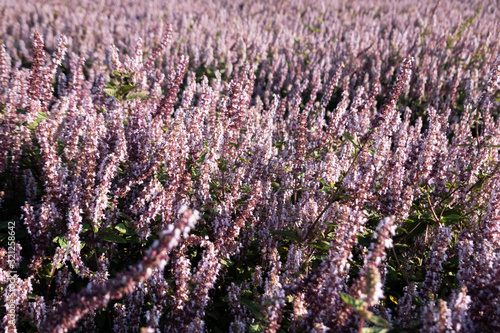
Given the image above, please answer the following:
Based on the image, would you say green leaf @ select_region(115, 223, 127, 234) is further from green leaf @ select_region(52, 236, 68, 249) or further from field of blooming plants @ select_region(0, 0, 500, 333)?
green leaf @ select_region(52, 236, 68, 249)

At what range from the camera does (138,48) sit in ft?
17.5

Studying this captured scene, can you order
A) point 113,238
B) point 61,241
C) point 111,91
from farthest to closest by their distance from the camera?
point 111,91, point 113,238, point 61,241

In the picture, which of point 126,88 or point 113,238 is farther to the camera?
point 126,88

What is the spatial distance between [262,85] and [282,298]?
877 cm

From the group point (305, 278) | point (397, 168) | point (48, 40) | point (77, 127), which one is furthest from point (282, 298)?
point (48, 40)

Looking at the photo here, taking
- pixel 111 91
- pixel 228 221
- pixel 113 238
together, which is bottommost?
pixel 113 238

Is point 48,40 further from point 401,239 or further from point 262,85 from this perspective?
point 401,239

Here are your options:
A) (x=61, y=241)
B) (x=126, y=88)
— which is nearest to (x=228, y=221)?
(x=61, y=241)

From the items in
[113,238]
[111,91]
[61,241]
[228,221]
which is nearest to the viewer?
[61,241]

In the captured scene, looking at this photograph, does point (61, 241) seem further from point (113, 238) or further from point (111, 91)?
point (111, 91)

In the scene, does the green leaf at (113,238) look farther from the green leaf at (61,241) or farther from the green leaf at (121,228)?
the green leaf at (61,241)

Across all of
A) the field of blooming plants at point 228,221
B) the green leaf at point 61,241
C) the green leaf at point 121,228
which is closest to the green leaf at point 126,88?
the field of blooming plants at point 228,221

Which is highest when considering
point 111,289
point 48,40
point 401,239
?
point 111,289

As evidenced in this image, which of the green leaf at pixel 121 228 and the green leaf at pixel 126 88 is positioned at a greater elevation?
the green leaf at pixel 126 88
